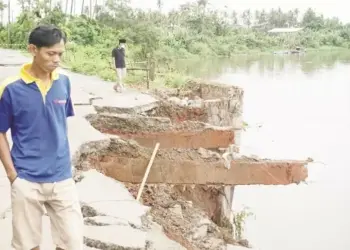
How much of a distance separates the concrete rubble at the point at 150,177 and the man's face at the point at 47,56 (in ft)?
4.33

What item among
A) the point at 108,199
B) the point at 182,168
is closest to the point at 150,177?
the point at 182,168

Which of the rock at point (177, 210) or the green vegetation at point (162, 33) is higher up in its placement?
the green vegetation at point (162, 33)

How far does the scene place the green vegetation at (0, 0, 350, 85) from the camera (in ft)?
74.6

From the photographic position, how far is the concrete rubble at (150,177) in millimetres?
4273

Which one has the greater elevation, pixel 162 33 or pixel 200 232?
pixel 162 33

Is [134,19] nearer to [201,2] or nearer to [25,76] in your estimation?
[201,2]

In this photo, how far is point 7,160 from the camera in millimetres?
2803

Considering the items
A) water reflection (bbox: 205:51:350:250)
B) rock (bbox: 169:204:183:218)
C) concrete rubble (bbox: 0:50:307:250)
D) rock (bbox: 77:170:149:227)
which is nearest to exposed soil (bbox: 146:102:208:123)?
concrete rubble (bbox: 0:50:307:250)

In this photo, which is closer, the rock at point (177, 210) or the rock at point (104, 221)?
the rock at point (104, 221)

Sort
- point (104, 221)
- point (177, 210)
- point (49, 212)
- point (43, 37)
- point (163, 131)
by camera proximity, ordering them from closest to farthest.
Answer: point (43, 37)
point (49, 212)
point (104, 221)
point (177, 210)
point (163, 131)

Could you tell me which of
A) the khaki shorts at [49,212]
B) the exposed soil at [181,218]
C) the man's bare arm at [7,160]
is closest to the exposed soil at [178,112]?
the exposed soil at [181,218]

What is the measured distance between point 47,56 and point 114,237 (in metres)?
1.60

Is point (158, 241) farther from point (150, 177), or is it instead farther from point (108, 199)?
point (150, 177)

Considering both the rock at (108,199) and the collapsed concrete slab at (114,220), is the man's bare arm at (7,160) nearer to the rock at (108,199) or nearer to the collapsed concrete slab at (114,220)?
the collapsed concrete slab at (114,220)
